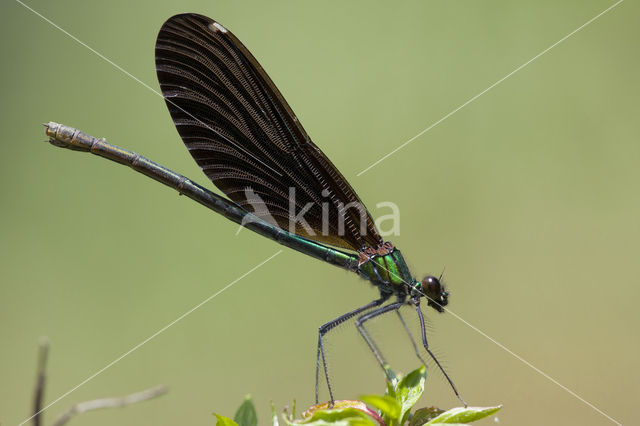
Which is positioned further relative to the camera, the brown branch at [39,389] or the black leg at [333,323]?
the black leg at [333,323]

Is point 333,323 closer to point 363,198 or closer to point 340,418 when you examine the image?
point 340,418

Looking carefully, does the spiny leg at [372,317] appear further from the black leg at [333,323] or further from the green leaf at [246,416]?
the green leaf at [246,416]

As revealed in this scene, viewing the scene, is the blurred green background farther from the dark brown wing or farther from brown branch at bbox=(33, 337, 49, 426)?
brown branch at bbox=(33, 337, 49, 426)

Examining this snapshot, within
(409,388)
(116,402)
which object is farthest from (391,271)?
(116,402)

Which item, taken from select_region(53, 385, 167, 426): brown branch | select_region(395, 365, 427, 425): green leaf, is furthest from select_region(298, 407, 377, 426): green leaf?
select_region(53, 385, 167, 426): brown branch

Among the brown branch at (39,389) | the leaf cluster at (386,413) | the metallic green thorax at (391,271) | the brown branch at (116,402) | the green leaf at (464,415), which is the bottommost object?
the green leaf at (464,415)

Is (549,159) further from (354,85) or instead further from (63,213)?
(63,213)

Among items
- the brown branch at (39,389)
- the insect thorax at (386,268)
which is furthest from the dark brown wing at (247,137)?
the brown branch at (39,389)
